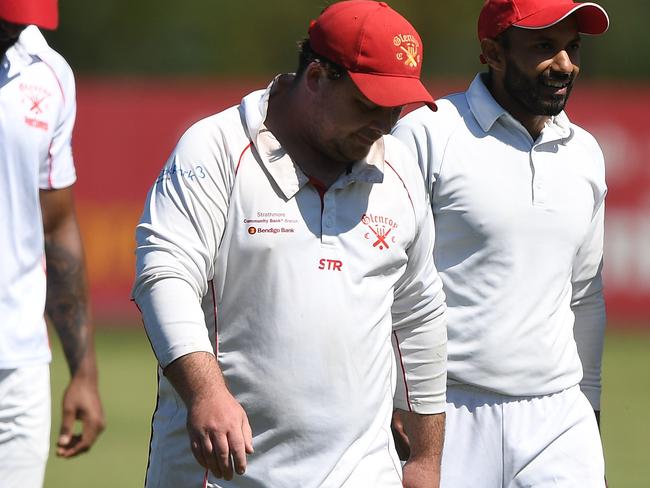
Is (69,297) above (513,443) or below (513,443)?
above

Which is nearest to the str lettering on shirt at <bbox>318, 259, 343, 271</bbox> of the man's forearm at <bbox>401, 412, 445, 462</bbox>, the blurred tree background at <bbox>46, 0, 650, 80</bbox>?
the man's forearm at <bbox>401, 412, 445, 462</bbox>

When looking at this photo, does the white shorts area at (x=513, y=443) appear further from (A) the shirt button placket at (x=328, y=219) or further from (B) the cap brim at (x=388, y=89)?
(B) the cap brim at (x=388, y=89)

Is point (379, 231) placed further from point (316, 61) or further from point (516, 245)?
point (516, 245)

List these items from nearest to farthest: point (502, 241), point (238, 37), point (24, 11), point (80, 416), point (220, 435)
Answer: point (220, 435)
point (24, 11)
point (80, 416)
point (502, 241)
point (238, 37)

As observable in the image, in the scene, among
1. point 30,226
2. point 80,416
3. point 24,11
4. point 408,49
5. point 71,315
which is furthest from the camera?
point 71,315

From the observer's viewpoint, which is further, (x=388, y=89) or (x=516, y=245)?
(x=516, y=245)

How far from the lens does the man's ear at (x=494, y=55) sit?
5941 millimetres

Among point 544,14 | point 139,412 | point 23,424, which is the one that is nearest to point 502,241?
point 544,14

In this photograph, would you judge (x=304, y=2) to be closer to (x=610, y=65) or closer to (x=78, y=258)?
(x=610, y=65)

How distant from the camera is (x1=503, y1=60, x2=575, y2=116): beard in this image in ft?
18.9

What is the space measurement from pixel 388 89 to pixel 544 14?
59.5 inches

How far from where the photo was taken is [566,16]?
5.74 m

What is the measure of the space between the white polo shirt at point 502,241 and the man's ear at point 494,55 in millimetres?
170

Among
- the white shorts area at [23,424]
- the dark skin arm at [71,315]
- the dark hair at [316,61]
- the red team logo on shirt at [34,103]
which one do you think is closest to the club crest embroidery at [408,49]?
the dark hair at [316,61]
